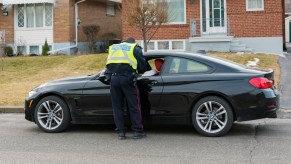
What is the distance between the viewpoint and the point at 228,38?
22.1m

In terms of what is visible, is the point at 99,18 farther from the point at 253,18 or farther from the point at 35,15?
the point at 253,18

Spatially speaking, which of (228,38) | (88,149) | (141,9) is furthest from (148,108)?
(228,38)

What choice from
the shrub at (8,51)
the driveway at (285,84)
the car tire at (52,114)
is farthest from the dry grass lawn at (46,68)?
the car tire at (52,114)

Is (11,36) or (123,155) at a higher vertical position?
(11,36)

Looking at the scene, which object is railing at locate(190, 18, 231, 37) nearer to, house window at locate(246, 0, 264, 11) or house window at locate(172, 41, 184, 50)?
house window at locate(172, 41, 184, 50)

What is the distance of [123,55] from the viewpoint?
305 inches

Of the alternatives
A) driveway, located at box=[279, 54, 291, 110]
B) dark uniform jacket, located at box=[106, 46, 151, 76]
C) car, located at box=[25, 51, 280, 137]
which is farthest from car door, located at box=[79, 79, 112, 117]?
driveway, located at box=[279, 54, 291, 110]

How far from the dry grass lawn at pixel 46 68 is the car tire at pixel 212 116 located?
20.6ft

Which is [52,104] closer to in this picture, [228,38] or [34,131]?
[34,131]

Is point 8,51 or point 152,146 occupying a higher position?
point 8,51

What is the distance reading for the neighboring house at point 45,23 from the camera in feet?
86.4

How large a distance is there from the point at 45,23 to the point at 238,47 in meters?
11.0

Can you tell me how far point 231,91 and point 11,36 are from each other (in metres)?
21.8

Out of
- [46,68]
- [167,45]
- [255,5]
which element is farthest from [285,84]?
[167,45]
